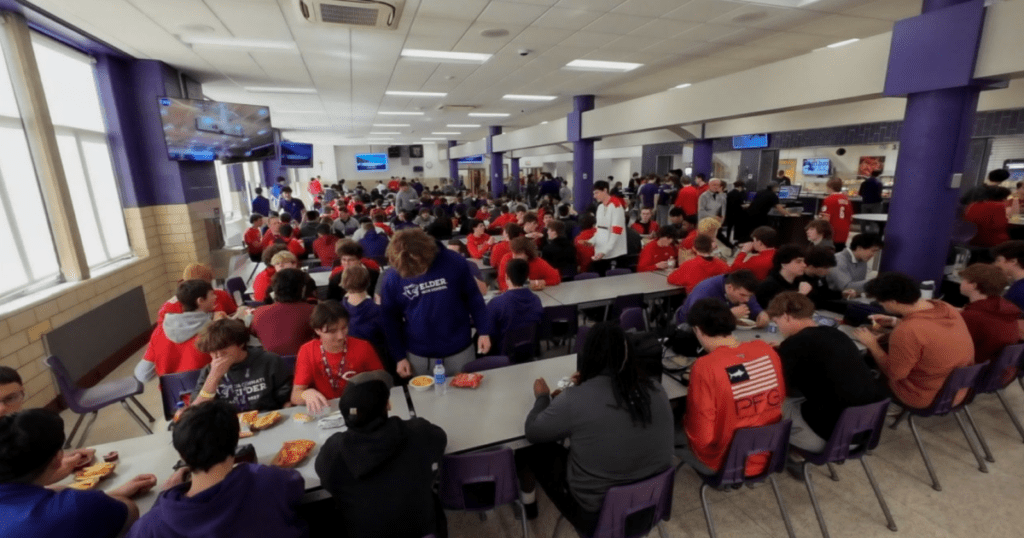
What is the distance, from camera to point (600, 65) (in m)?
6.25

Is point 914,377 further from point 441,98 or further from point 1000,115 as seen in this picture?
point 1000,115

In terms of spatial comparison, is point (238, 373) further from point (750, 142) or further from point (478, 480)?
point (750, 142)

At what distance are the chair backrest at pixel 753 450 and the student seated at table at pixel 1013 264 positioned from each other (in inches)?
99.4

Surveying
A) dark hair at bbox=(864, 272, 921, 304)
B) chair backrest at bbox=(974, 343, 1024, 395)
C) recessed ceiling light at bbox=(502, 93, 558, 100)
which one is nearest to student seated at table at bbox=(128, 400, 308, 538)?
dark hair at bbox=(864, 272, 921, 304)

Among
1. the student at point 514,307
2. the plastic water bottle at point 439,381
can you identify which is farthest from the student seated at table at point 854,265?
the plastic water bottle at point 439,381

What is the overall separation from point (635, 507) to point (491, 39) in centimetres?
461

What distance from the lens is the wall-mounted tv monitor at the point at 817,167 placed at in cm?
1182

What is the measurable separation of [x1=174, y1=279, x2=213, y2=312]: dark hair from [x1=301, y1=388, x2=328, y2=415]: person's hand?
1057 millimetres

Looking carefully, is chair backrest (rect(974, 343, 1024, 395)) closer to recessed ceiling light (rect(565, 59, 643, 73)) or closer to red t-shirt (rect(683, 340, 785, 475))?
red t-shirt (rect(683, 340, 785, 475))

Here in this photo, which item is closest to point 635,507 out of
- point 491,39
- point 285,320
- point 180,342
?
point 285,320

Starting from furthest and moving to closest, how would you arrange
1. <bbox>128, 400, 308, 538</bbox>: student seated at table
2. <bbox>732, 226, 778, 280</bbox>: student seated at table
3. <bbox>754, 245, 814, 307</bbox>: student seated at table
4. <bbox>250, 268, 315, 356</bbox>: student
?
<bbox>732, 226, 778, 280</bbox>: student seated at table < <bbox>754, 245, 814, 307</bbox>: student seated at table < <bbox>250, 268, 315, 356</bbox>: student < <bbox>128, 400, 308, 538</bbox>: student seated at table

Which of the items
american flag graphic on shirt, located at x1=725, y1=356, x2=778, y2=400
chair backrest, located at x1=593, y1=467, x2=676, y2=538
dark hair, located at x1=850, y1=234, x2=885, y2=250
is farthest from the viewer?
dark hair, located at x1=850, y1=234, x2=885, y2=250

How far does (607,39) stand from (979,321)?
13.0ft

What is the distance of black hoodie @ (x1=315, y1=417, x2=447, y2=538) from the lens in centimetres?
144
